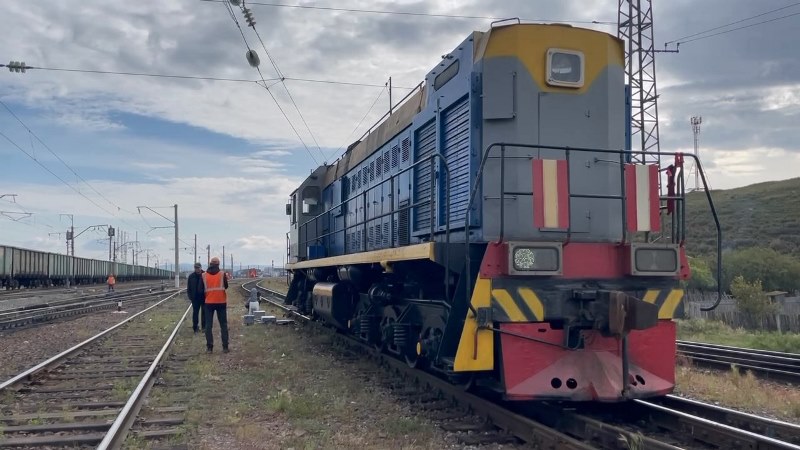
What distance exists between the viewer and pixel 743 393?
784 centimetres

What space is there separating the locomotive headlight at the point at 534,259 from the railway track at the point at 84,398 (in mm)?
3265

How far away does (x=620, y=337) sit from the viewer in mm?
5609

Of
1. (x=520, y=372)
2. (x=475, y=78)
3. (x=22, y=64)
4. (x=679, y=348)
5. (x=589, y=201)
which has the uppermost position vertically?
(x=22, y=64)

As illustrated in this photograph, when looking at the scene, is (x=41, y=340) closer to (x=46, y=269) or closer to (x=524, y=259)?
(x=524, y=259)

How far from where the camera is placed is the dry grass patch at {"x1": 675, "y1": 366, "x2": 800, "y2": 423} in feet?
23.6

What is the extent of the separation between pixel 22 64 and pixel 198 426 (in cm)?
1131

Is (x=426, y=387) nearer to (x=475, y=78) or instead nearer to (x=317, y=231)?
(x=475, y=78)

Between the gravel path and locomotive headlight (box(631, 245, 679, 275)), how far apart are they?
25.5ft

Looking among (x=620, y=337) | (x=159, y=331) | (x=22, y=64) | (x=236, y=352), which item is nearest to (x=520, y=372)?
(x=620, y=337)

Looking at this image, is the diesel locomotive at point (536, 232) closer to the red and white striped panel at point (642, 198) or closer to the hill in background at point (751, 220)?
the red and white striped panel at point (642, 198)

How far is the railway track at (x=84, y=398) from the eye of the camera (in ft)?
19.2

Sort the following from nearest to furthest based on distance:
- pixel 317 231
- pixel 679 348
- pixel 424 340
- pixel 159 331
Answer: pixel 424 340 → pixel 679 348 → pixel 317 231 → pixel 159 331

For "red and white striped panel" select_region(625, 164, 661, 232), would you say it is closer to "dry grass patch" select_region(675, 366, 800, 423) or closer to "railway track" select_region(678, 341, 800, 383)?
"dry grass patch" select_region(675, 366, 800, 423)

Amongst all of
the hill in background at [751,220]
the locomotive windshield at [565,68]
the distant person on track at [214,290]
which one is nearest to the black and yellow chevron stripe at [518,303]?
the locomotive windshield at [565,68]
